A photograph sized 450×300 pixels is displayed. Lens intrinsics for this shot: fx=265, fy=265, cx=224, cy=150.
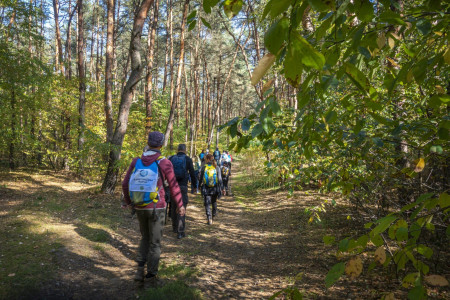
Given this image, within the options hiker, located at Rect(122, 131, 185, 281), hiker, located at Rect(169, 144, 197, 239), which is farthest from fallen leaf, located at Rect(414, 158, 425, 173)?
hiker, located at Rect(169, 144, 197, 239)

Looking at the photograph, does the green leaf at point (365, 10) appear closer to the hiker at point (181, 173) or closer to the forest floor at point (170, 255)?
the forest floor at point (170, 255)

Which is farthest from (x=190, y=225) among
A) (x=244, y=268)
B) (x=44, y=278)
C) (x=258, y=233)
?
(x=44, y=278)

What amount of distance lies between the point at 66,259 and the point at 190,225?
12.2 ft

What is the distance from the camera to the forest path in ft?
12.4

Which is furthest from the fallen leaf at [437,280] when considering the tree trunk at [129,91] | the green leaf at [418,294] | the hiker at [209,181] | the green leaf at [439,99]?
the tree trunk at [129,91]

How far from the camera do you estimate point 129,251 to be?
5.32 m

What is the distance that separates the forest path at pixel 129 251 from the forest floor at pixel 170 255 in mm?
15

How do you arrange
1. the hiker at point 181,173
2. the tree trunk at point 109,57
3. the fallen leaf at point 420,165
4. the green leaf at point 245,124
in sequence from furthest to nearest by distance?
the tree trunk at point 109,57
the hiker at point 181,173
the fallen leaf at point 420,165
the green leaf at point 245,124

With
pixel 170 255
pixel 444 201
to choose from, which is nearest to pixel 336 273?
pixel 444 201

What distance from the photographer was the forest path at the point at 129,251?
3.79 m

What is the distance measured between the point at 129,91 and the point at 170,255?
584 centimetres

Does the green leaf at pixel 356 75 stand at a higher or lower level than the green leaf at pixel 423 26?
lower

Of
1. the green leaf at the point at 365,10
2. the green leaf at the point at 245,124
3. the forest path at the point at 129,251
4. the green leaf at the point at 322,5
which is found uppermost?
the green leaf at the point at 365,10

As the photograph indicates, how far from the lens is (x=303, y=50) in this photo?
0.77m
